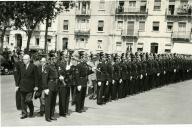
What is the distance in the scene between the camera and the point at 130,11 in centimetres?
4653

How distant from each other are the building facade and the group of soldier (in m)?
22.6

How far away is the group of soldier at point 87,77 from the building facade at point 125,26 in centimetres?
2256

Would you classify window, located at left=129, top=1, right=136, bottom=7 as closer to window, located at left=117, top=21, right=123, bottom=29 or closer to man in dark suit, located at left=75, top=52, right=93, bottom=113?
window, located at left=117, top=21, right=123, bottom=29

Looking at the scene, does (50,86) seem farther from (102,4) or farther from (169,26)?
(102,4)

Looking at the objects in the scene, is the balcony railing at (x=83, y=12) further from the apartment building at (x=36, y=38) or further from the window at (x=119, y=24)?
the apartment building at (x=36, y=38)

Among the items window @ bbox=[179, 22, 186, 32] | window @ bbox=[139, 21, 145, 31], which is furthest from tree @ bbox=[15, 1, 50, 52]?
window @ bbox=[179, 22, 186, 32]

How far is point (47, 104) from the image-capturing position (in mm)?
10289

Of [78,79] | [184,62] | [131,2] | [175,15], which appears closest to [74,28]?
[131,2]

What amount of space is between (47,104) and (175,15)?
36.2 m

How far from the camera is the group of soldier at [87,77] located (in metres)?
10.5

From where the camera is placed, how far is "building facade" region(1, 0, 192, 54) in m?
44.8

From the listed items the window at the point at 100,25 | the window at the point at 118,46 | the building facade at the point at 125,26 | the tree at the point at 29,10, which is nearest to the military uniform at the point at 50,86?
the tree at the point at 29,10

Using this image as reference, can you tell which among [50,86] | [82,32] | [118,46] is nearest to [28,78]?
[50,86]

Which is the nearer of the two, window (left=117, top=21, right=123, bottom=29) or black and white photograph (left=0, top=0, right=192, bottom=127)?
black and white photograph (left=0, top=0, right=192, bottom=127)
